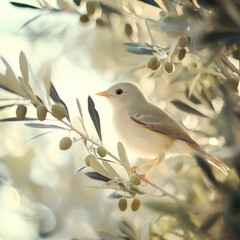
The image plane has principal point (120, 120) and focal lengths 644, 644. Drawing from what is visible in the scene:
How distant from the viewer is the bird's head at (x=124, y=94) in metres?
1.11

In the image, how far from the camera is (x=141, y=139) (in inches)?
36.6

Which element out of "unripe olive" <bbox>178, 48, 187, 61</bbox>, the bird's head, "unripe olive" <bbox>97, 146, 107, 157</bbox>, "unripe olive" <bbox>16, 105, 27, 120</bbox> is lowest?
the bird's head

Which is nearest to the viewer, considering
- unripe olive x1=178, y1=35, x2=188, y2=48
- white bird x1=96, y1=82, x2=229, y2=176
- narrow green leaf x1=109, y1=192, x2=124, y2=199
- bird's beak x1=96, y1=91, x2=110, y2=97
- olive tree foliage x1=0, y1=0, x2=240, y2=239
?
olive tree foliage x1=0, y1=0, x2=240, y2=239

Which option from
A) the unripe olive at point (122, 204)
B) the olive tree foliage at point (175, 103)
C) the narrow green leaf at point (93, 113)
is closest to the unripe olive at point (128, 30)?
the olive tree foliage at point (175, 103)

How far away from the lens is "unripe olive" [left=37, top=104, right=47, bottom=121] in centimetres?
61

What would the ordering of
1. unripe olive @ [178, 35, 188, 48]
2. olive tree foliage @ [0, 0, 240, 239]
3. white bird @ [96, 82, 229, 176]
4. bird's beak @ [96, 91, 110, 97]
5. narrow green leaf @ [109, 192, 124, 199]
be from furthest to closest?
1. bird's beak @ [96, 91, 110, 97]
2. white bird @ [96, 82, 229, 176]
3. narrow green leaf @ [109, 192, 124, 199]
4. unripe olive @ [178, 35, 188, 48]
5. olive tree foliage @ [0, 0, 240, 239]

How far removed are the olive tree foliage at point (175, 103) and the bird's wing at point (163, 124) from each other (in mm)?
35

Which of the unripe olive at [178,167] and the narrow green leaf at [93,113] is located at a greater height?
the narrow green leaf at [93,113]

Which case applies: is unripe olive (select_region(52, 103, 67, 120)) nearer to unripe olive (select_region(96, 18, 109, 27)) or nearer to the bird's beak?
unripe olive (select_region(96, 18, 109, 27))

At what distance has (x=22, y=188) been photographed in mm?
1295

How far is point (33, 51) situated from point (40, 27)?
161mm

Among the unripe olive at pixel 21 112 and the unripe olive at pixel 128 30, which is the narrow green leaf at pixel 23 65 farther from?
the unripe olive at pixel 128 30

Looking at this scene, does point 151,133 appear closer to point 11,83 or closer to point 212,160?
point 212,160

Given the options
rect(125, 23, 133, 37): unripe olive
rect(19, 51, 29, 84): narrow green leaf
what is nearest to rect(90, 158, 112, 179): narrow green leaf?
rect(19, 51, 29, 84): narrow green leaf
